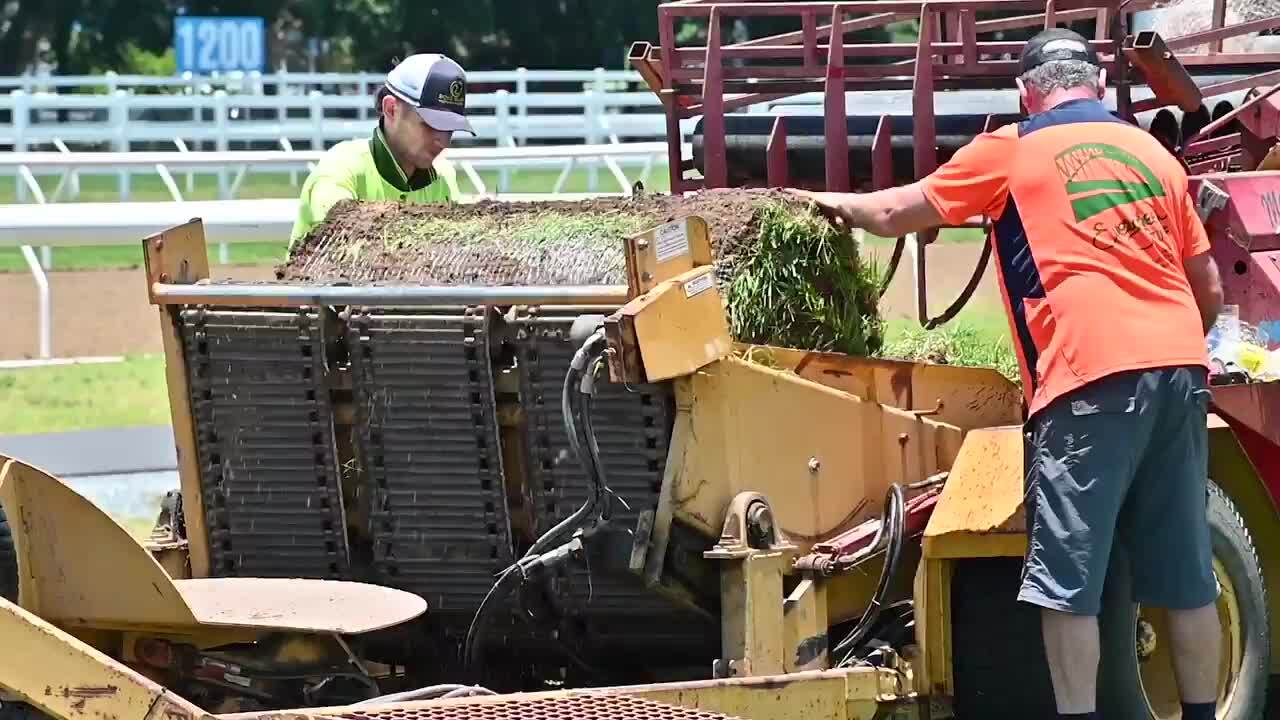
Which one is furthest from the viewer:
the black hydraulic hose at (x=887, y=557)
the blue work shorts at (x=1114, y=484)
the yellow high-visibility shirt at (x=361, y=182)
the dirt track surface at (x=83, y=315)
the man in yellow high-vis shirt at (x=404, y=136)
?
the dirt track surface at (x=83, y=315)

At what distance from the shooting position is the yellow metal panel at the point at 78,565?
502 centimetres

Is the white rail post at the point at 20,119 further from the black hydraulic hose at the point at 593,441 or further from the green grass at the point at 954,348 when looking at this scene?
the black hydraulic hose at the point at 593,441

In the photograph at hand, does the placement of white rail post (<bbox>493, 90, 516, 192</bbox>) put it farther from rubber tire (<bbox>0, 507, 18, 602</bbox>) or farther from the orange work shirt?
rubber tire (<bbox>0, 507, 18, 602</bbox>)

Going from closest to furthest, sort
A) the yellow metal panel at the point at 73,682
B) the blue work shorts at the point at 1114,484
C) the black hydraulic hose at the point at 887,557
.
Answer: the yellow metal panel at the point at 73,682
the blue work shorts at the point at 1114,484
the black hydraulic hose at the point at 887,557

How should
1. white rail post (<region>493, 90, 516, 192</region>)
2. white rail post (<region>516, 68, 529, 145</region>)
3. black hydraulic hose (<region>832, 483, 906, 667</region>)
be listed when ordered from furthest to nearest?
white rail post (<region>516, 68, 529, 145</region>) < white rail post (<region>493, 90, 516, 192</region>) < black hydraulic hose (<region>832, 483, 906, 667</region>)

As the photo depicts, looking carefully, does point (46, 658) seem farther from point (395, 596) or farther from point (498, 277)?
point (498, 277)

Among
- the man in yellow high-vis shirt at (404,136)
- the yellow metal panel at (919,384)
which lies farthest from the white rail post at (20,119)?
the yellow metal panel at (919,384)

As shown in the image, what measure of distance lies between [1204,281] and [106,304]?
11854 millimetres

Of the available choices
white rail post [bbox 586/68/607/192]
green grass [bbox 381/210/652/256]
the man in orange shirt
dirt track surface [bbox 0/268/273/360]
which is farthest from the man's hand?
white rail post [bbox 586/68/607/192]

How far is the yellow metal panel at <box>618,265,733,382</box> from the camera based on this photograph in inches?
197

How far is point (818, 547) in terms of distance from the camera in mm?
5496

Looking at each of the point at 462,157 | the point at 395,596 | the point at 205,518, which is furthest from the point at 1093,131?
the point at 462,157

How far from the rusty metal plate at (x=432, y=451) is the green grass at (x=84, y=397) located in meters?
6.59

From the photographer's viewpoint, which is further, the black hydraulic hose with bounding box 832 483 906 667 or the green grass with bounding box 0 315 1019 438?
the green grass with bounding box 0 315 1019 438
